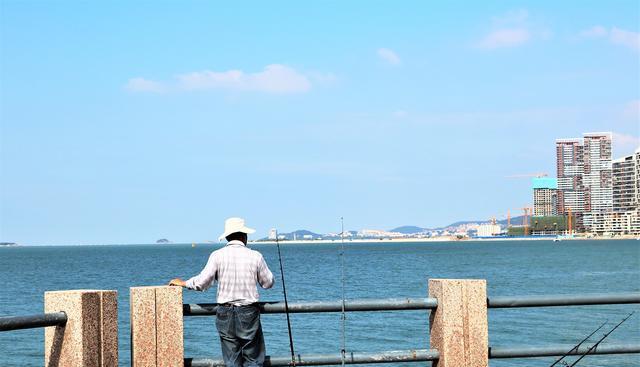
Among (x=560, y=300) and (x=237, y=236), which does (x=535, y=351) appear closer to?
(x=560, y=300)

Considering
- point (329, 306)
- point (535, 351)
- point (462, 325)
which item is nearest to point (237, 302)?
point (329, 306)

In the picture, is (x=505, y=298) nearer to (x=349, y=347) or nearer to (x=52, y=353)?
(x=52, y=353)

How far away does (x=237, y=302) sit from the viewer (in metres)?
6.61

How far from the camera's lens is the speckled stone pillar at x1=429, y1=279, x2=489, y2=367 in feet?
22.4

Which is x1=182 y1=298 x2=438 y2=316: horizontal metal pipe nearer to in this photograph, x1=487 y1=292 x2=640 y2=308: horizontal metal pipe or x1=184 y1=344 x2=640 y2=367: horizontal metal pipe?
x1=184 y1=344 x2=640 y2=367: horizontal metal pipe

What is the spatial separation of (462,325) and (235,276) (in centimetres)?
178

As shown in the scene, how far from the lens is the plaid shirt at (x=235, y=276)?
21.7 feet

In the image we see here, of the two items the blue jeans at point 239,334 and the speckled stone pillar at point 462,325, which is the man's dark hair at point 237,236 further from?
the speckled stone pillar at point 462,325

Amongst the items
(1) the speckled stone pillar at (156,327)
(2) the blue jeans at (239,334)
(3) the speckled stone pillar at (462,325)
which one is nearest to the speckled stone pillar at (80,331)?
(1) the speckled stone pillar at (156,327)

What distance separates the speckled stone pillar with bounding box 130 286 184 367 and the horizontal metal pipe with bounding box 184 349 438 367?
0.67 ft

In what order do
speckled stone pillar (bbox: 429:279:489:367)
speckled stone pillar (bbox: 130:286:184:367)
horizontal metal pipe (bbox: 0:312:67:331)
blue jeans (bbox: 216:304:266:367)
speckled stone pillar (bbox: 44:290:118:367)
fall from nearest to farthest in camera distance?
horizontal metal pipe (bbox: 0:312:67:331)
speckled stone pillar (bbox: 44:290:118:367)
speckled stone pillar (bbox: 130:286:184:367)
blue jeans (bbox: 216:304:266:367)
speckled stone pillar (bbox: 429:279:489:367)

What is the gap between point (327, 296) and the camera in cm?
4534

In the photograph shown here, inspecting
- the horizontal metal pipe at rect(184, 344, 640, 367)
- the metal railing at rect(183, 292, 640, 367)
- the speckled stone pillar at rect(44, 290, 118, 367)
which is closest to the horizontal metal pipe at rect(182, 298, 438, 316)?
the metal railing at rect(183, 292, 640, 367)

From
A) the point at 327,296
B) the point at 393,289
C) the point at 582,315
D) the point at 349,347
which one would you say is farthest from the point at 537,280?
the point at 349,347
